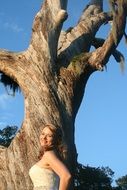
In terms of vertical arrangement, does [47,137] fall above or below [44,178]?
above

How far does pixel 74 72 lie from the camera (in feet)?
53.1

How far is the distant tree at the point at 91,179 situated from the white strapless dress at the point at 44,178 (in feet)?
183

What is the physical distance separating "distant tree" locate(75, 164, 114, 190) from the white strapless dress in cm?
5576

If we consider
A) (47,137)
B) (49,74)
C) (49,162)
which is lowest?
(49,162)

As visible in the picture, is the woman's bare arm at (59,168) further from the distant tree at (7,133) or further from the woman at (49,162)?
the distant tree at (7,133)

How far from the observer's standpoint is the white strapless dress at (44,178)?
16.4 feet

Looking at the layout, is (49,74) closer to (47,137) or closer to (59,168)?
(47,137)

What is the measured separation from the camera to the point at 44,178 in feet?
16.5

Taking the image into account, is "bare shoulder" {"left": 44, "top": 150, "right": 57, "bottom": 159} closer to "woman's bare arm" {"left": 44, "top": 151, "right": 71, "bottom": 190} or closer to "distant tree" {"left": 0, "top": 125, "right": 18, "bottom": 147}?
"woman's bare arm" {"left": 44, "top": 151, "right": 71, "bottom": 190}

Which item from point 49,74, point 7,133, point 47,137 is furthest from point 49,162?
point 7,133

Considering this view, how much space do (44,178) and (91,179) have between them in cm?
5915

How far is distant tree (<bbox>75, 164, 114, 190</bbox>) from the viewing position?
62.3 metres

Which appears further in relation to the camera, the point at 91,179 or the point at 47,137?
the point at 91,179

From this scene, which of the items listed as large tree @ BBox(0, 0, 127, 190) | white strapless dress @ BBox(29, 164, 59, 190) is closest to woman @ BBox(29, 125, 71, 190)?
white strapless dress @ BBox(29, 164, 59, 190)
